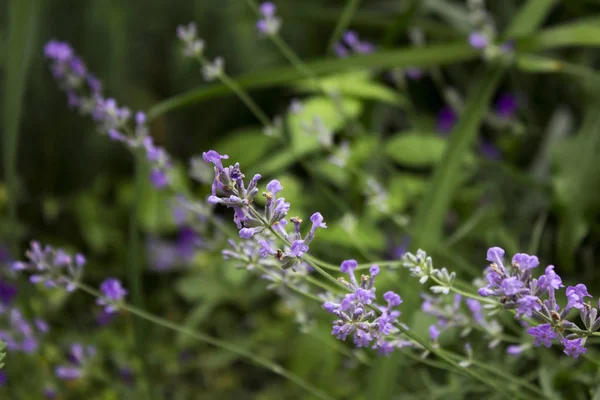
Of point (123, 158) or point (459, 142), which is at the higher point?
point (123, 158)

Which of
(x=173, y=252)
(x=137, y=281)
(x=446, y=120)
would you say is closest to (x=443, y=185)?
(x=137, y=281)

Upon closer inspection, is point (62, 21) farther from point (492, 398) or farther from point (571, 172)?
point (492, 398)

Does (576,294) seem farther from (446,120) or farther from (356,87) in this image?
(446,120)

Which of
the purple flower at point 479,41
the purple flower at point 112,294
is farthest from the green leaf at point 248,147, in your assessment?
the purple flower at point 112,294

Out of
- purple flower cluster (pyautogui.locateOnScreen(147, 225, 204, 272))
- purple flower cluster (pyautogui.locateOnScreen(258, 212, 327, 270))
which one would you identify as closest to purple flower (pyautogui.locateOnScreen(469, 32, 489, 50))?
purple flower cluster (pyautogui.locateOnScreen(258, 212, 327, 270))

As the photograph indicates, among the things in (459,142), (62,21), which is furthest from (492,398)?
(62,21)

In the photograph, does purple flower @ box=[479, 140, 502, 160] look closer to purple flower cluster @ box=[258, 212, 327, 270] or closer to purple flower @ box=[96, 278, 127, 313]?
purple flower @ box=[96, 278, 127, 313]

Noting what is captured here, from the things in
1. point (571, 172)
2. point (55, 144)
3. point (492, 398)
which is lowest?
point (492, 398)
